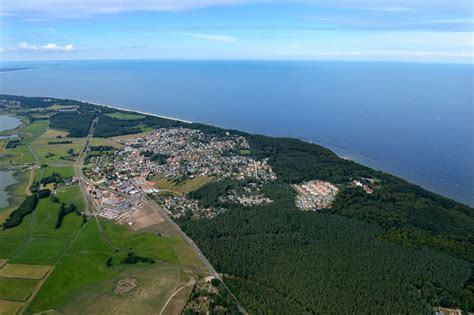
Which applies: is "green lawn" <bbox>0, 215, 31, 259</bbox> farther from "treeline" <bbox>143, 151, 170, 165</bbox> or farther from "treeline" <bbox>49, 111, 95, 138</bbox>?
"treeline" <bbox>49, 111, 95, 138</bbox>

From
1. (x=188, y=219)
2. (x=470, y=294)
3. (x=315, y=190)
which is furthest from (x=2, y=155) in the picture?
(x=470, y=294)

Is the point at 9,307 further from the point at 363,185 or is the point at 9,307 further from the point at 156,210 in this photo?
the point at 363,185

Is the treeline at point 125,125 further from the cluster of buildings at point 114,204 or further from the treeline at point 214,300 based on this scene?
the treeline at point 214,300

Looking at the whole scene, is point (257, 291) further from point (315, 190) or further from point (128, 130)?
point (128, 130)

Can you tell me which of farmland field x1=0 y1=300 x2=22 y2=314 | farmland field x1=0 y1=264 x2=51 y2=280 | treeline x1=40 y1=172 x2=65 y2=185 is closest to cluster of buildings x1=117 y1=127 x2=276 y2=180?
treeline x1=40 y1=172 x2=65 y2=185

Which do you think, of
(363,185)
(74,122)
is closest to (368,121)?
(363,185)

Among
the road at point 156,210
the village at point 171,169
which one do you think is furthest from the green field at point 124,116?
the road at point 156,210
